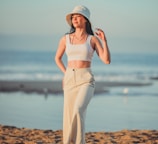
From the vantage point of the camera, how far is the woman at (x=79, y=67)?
5227 mm

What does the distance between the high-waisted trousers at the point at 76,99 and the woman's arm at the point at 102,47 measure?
20cm

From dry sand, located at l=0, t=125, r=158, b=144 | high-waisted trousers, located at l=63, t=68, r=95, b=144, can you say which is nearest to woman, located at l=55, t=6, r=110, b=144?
high-waisted trousers, located at l=63, t=68, r=95, b=144

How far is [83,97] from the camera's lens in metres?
5.17

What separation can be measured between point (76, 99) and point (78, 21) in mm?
721

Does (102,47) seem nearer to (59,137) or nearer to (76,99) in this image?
(76,99)

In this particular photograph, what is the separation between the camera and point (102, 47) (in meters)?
5.30

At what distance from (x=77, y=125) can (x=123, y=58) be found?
143 ft

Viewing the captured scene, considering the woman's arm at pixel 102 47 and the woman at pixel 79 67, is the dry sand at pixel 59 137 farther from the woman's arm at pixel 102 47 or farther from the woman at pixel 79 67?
the woman's arm at pixel 102 47

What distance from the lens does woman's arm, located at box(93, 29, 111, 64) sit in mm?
5141

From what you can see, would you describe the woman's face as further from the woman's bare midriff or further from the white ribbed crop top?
the woman's bare midriff

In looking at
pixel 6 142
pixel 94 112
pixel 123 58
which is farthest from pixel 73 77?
pixel 123 58

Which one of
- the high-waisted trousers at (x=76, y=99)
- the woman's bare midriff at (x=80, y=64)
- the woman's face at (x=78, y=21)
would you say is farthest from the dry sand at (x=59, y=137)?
the woman's face at (x=78, y=21)

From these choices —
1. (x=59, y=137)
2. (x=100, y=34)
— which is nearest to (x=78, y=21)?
(x=100, y=34)

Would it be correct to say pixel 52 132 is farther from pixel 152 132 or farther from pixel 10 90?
pixel 10 90
